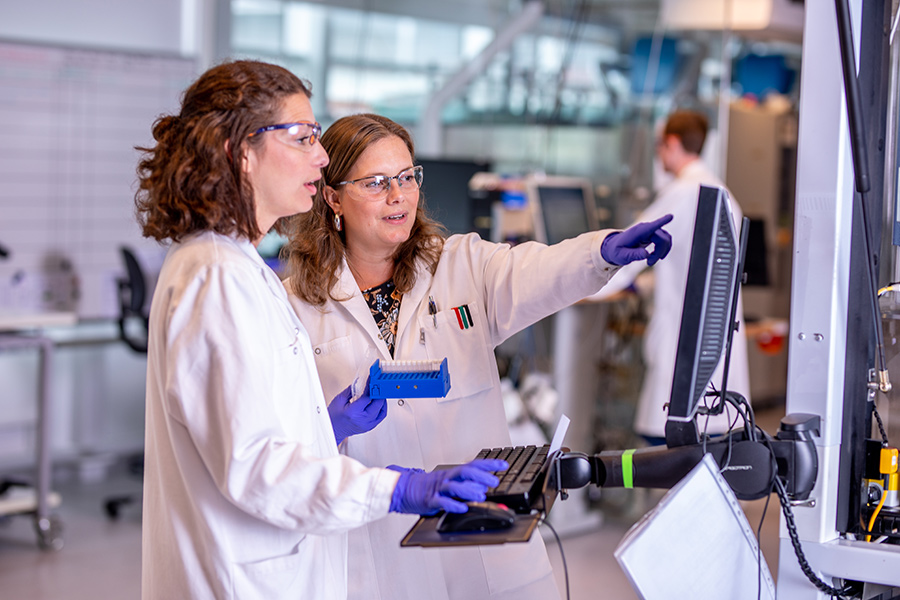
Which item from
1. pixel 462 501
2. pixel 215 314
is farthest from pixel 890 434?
pixel 215 314

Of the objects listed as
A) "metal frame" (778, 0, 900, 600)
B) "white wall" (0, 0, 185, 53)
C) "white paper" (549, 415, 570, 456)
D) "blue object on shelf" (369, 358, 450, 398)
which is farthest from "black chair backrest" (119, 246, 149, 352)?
"metal frame" (778, 0, 900, 600)

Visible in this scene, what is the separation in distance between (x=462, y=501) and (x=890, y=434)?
0.78 metres

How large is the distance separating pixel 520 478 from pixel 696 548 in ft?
0.85

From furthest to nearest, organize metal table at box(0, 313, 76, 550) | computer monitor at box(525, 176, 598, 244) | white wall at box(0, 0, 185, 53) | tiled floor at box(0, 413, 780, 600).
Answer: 1. white wall at box(0, 0, 185, 53)
2. computer monitor at box(525, 176, 598, 244)
3. metal table at box(0, 313, 76, 550)
4. tiled floor at box(0, 413, 780, 600)

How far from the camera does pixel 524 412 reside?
3760 millimetres

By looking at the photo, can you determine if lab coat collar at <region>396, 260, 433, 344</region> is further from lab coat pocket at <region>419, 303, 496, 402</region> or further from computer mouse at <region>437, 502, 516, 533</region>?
computer mouse at <region>437, 502, 516, 533</region>

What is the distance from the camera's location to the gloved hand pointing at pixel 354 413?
165 cm

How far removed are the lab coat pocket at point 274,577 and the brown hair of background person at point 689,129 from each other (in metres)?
3.10

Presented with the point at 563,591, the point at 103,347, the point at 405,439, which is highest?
the point at 405,439

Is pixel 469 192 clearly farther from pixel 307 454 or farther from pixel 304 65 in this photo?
pixel 307 454

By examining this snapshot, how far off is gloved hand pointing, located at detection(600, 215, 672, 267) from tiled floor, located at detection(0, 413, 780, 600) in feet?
6.07

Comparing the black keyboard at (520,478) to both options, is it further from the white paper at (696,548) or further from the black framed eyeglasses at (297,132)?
the black framed eyeglasses at (297,132)

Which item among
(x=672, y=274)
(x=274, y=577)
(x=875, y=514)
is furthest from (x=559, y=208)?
(x=274, y=577)

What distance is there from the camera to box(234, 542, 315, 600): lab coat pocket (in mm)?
1318
